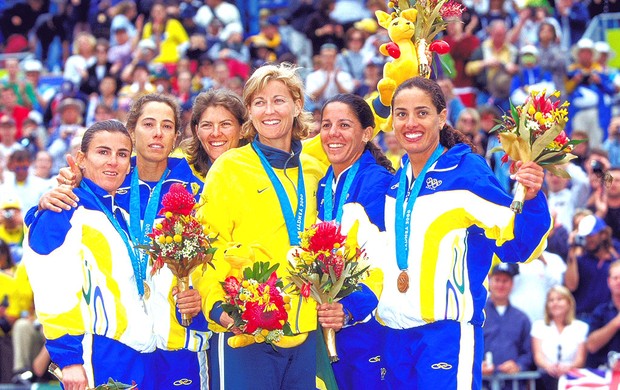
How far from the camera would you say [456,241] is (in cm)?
710

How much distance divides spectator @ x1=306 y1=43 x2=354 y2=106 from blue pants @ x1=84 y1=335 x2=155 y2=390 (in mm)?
9087

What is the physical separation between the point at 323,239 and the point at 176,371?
1422mm

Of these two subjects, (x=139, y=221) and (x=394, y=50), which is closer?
(x=139, y=221)

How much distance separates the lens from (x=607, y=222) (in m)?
12.5

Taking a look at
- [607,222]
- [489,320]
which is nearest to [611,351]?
[489,320]

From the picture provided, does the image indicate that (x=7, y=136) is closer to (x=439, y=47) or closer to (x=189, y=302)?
(x=439, y=47)

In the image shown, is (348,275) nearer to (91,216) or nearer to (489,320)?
(91,216)

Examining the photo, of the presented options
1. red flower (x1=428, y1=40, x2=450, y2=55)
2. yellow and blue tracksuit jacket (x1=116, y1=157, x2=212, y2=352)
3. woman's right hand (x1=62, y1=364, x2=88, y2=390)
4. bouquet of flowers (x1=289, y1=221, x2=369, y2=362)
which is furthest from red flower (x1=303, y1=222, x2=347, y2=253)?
red flower (x1=428, y1=40, x2=450, y2=55)

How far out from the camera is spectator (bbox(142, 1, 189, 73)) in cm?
1877

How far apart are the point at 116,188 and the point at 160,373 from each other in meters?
1.13

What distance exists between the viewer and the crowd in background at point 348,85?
1120cm

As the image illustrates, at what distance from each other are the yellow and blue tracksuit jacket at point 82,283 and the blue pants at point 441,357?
1.50 metres

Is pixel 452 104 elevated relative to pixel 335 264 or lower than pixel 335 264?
elevated

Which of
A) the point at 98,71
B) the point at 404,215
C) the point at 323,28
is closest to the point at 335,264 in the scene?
the point at 404,215
